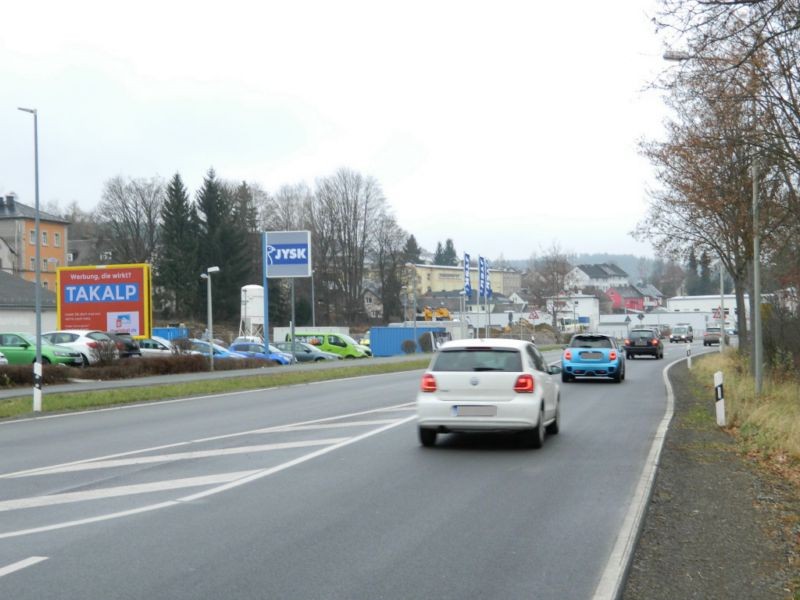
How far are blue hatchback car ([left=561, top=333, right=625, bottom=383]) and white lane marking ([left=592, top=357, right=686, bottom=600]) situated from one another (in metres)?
16.1

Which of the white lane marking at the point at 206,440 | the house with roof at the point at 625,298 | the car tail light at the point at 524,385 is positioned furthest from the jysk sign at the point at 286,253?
the house with roof at the point at 625,298

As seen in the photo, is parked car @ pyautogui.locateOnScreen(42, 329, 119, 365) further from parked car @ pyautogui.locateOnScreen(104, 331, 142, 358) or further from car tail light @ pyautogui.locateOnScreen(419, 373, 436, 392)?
car tail light @ pyautogui.locateOnScreen(419, 373, 436, 392)

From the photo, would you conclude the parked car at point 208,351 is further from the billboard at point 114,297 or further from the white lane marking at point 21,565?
the white lane marking at point 21,565

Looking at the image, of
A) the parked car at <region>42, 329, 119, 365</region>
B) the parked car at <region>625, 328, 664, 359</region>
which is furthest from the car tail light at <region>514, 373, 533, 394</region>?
the parked car at <region>625, 328, 664, 359</region>

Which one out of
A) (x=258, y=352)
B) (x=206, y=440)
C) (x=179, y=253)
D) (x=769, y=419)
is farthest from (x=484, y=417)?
(x=179, y=253)

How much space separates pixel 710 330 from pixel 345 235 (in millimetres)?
35674

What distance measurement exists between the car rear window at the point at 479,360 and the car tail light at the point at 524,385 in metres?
0.16

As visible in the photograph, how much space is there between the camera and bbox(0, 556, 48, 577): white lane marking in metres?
6.50

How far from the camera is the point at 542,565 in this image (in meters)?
6.82

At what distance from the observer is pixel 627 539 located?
760 centimetres

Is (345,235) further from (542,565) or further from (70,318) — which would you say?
(542,565)

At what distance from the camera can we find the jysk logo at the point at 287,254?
48719 millimetres

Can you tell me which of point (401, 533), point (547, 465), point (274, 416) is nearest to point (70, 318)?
point (274, 416)

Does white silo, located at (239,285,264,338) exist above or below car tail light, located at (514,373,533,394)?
above
